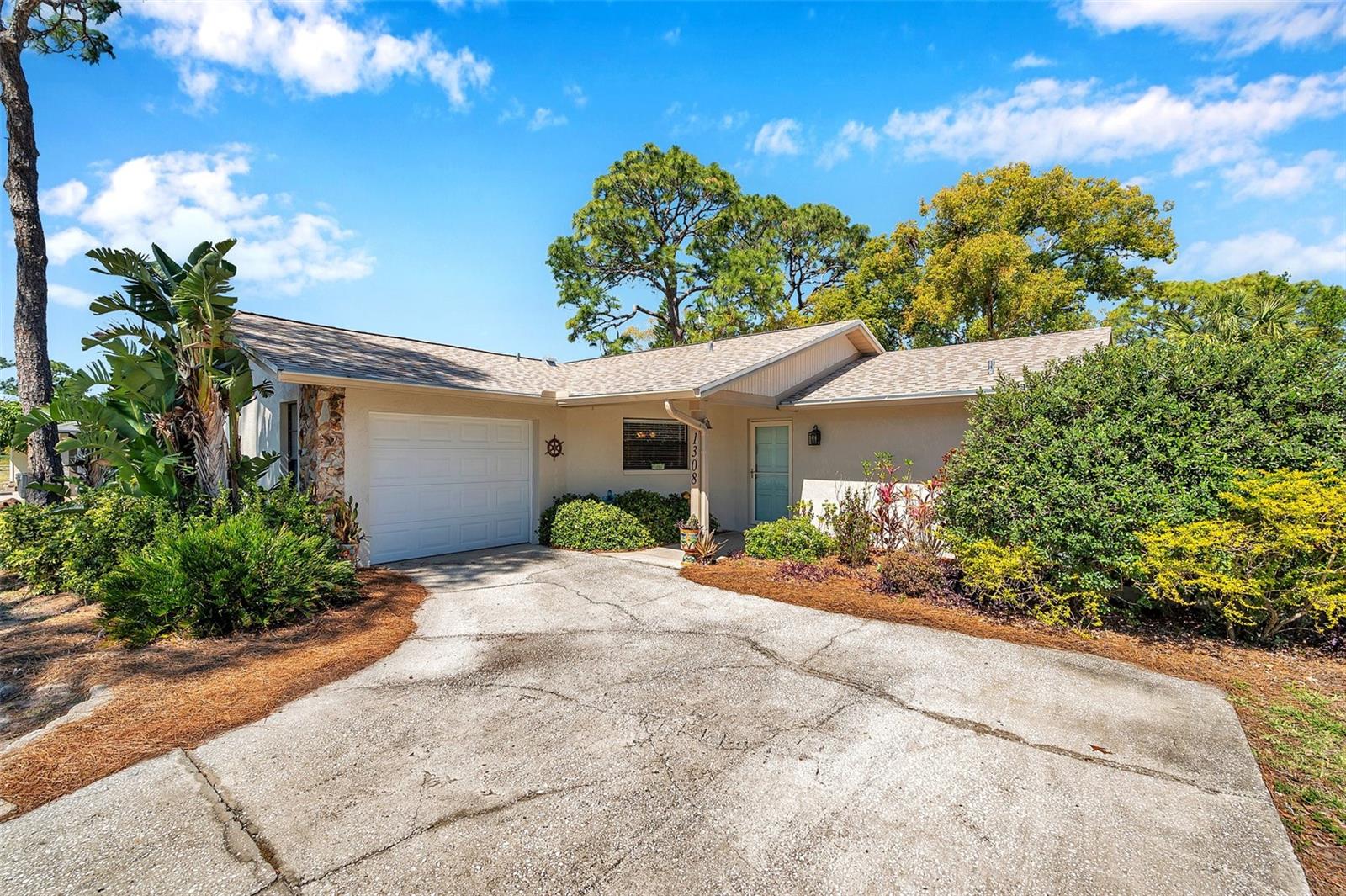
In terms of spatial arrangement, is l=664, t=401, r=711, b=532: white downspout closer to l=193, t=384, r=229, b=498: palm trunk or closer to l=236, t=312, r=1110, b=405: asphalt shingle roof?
l=236, t=312, r=1110, b=405: asphalt shingle roof

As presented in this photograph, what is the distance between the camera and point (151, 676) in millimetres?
4555

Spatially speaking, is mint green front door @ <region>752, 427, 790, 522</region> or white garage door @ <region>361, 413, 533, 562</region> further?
mint green front door @ <region>752, 427, 790, 522</region>

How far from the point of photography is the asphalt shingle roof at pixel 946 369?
8883 mm

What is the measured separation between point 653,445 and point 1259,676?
8827 mm

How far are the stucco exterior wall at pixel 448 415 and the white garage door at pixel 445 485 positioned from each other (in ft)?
0.34

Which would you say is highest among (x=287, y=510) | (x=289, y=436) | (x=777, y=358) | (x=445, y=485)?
(x=777, y=358)

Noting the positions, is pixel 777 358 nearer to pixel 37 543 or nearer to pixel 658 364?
pixel 658 364

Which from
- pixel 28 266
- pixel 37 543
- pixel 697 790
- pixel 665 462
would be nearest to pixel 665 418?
pixel 665 462

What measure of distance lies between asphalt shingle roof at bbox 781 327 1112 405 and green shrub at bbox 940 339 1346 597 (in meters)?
1.99

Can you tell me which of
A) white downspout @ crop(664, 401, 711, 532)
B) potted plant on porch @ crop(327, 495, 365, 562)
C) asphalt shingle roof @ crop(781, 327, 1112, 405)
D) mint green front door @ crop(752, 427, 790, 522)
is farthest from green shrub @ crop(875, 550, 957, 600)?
potted plant on porch @ crop(327, 495, 365, 562)

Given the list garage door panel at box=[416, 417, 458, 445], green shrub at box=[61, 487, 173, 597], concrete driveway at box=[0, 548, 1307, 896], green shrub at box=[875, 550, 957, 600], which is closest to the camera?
concrete driveway at box=[0, 548, 1307, 896]

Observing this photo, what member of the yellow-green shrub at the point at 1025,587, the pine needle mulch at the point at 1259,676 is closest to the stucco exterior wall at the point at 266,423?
the pine needle mulch at the point at 1259,676

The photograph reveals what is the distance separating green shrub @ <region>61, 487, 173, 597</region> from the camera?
262 inches

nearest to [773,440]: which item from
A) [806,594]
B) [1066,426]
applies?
[806,594]
